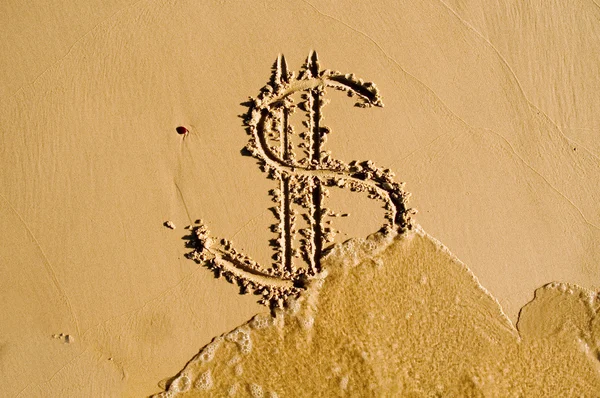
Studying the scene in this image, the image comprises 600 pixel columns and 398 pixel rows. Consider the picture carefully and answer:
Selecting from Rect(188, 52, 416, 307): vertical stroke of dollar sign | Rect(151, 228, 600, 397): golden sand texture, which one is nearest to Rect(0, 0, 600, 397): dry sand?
Rect(151, 228, 600, 397): golden sand texture

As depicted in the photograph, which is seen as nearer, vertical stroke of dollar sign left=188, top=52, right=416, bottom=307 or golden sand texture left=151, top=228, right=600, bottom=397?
golden sand texture left=151, top=228, right=600, bottom=397

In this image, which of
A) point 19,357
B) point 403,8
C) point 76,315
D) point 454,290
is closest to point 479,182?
point 454,290

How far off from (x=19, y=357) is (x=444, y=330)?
189 inches

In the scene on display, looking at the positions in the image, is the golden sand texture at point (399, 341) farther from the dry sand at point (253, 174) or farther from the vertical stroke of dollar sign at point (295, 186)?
the vertical stroke of dollar sign at point (295, 186)

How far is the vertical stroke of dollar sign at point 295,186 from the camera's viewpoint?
470 cm

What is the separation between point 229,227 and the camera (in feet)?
15.6

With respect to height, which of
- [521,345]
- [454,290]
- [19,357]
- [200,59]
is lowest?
[521,345]

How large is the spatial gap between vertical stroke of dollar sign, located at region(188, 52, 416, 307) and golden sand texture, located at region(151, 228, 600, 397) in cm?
24

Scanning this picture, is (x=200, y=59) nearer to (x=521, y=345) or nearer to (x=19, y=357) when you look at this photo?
(x=19, y=357)

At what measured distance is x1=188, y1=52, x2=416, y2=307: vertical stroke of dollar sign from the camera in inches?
185

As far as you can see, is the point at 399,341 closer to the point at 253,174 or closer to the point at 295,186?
the point at 295,186

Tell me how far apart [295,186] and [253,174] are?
1.65 ft

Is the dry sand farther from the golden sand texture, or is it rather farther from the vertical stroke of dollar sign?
the vertical stroke of dollar sign

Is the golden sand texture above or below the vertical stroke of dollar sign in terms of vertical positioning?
below
